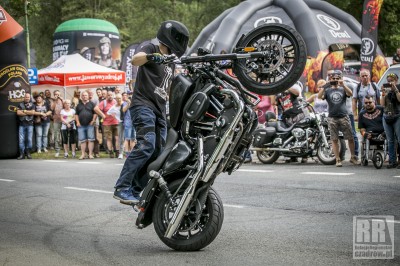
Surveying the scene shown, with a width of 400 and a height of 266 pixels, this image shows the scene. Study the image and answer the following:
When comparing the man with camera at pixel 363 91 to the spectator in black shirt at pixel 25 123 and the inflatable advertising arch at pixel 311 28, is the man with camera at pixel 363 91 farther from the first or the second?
the inflatable advertising arch at pixel 311 28

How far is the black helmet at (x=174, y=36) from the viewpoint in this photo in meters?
Result: 6.96

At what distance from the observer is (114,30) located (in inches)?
1625

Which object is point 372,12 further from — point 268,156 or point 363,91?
point 268,156

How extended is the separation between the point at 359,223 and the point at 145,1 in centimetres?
5919

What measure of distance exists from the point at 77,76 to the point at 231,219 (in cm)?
1994

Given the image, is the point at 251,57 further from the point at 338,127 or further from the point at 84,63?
the point at 84,63

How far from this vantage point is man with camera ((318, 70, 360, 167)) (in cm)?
1536

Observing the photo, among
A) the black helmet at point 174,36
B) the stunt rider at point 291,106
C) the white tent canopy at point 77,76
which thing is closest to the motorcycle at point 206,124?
the black helmet at point 174,36

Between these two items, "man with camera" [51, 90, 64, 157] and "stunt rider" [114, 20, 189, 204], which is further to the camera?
"man with camera" [51, 90, 64, 157]

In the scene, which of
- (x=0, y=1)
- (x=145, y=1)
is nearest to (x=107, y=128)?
(x=0, y=1)

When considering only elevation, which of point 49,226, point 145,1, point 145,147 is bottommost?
point 145,1

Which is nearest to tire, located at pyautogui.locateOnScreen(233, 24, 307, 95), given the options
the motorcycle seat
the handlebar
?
the handlebar

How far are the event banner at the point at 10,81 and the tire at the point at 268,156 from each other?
8.11 meters

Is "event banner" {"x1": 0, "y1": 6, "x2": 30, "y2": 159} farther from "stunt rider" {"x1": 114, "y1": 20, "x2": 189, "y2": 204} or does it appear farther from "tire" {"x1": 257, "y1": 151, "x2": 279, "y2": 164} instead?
"stunt rider" {"x1": 114, "y1": 20, "x2": 189, "y2": 204}
